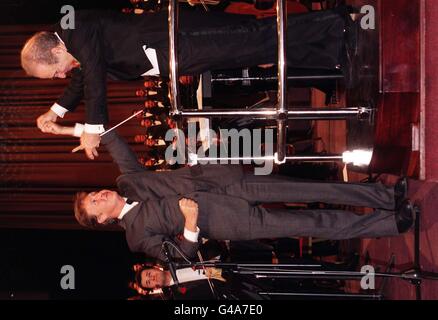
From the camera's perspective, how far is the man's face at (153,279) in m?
3.82

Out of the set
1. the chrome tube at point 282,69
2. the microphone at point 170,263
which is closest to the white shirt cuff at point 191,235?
the microphone at point 170,263

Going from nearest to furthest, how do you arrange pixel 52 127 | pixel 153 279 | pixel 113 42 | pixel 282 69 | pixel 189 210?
1. pixel 282 69
2. pixel 113 42
3. pixel 189 210
4. pixel 52 127
5. pixel 153 279

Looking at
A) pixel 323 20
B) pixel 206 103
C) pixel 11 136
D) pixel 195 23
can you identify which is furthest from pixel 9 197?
pixel 323 20

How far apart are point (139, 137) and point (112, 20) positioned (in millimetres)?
3303

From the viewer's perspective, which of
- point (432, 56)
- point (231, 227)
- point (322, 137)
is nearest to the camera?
point (432, 56)

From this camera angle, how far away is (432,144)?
98.2 inches

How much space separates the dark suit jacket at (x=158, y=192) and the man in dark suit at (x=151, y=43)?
0.46m

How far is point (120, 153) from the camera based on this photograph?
9.88 feet

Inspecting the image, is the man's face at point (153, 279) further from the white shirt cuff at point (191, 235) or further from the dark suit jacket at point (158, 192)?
the white shirt cuff at point (191, 235)

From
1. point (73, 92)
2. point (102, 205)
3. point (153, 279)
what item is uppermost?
point (73, 92)

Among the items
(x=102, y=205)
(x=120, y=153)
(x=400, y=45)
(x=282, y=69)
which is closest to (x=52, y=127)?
(x=120, y=153)

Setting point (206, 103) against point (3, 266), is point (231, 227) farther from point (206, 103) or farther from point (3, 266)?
point (3, 266)

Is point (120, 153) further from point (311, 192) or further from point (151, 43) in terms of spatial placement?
point (311, 192)

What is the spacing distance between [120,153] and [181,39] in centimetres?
86
